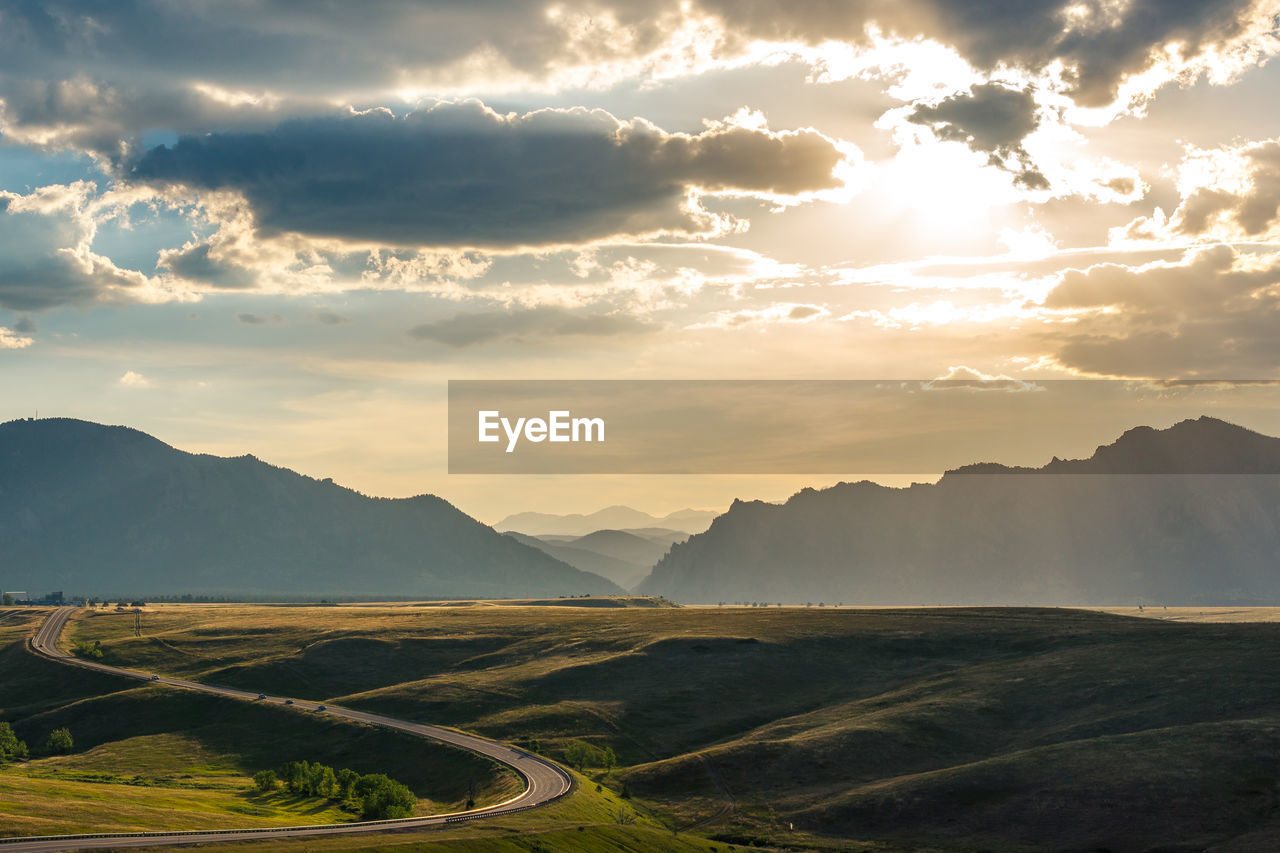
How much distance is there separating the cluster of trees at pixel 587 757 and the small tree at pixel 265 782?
44742 mm

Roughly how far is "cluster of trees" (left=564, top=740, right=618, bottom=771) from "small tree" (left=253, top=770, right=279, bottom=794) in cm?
4474

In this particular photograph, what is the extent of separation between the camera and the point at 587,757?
173250 millimetres

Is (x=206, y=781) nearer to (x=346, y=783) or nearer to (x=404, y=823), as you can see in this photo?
(x=346, y=783)

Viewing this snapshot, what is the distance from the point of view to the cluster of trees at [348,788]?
13038 cm

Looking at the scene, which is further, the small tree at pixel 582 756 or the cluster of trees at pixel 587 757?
the cluster of trees at pixel 587 757

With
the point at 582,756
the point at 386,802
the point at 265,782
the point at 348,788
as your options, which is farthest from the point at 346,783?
the point at 582,756

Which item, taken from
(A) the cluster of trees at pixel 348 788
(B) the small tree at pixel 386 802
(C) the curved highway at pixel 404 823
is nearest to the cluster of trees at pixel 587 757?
(C) the curved highway at pixel 404 823

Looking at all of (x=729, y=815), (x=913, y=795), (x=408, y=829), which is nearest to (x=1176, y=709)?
(x=913, y=795)

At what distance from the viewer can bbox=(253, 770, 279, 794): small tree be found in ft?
524

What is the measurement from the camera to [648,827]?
131 metres

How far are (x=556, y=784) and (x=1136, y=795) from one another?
240 ft

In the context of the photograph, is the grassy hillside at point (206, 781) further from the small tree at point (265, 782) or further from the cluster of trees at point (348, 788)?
the cluster of trees at point (348, 788)

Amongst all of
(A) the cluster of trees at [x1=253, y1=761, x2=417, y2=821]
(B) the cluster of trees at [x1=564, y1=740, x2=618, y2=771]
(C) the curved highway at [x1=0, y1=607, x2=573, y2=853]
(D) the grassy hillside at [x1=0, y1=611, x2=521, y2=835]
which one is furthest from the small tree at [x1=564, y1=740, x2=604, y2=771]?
(A) the cluster of trees at [x1=253, y1=761, x2=417, y2=821]

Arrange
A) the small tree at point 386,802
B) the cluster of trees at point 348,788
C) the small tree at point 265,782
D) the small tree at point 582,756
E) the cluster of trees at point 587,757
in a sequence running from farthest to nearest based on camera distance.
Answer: the cluster of trees at point 587,757 → the small tree at point 582,756 → the small tree at point 265,782 → the cluster of trees at point 348,788 → the small tree at point 386,802
